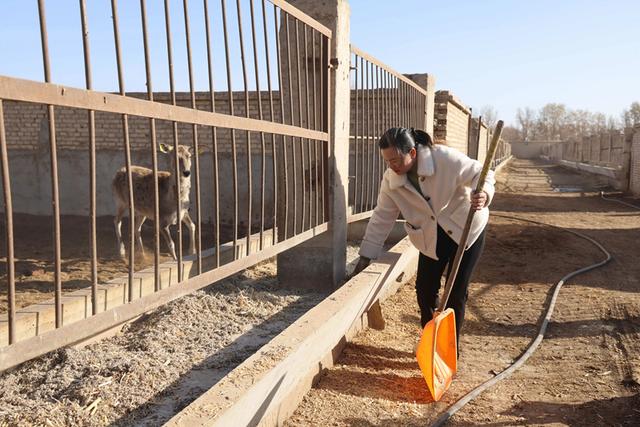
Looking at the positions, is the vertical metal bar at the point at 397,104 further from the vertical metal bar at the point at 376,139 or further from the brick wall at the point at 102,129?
the brick wall at the point at 102,129

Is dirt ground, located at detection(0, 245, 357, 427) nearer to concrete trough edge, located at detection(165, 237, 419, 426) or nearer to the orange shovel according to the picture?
concrete trough edge, located at detection(165, 237, 419, 426)

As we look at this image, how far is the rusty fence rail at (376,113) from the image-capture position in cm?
629

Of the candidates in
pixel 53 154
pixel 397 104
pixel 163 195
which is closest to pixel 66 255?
pixel 163 195

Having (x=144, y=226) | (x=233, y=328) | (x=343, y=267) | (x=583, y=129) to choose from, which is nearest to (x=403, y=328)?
(x=343, y=267)

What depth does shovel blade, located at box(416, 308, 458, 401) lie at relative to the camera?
139 inches

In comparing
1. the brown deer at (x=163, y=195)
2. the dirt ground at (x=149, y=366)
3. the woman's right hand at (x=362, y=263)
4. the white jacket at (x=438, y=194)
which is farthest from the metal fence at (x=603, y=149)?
the dirt ground at (x=149, y=366)

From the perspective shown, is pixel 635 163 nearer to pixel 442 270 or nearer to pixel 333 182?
pixel 333 182

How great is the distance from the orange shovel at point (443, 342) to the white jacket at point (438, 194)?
24 cm

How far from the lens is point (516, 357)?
173 inches

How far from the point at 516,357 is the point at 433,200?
1447 mm

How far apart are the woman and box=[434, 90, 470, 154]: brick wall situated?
6.48 metres

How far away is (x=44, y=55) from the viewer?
2121mm

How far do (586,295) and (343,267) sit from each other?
8.82 ft

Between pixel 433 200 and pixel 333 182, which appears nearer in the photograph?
pixel 433 200
